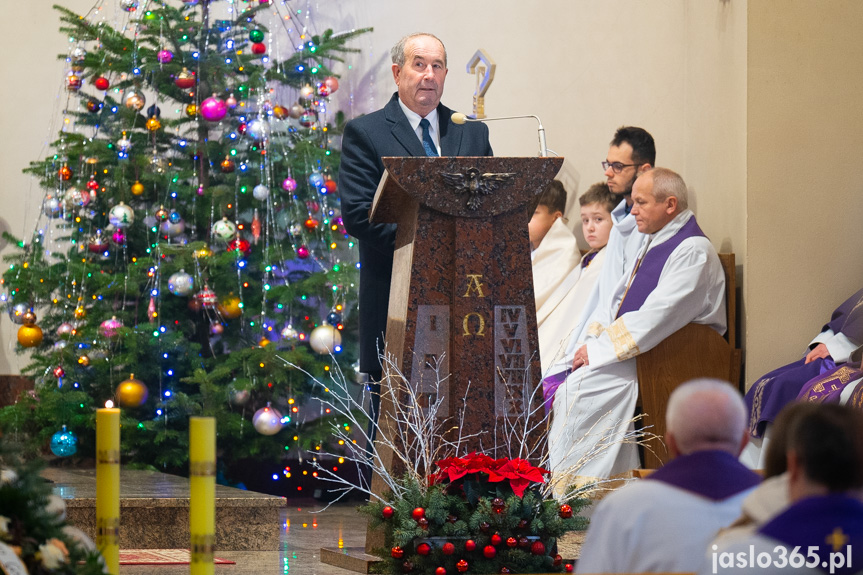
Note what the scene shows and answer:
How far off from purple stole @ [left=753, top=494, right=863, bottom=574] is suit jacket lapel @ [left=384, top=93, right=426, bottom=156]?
9.89 ft

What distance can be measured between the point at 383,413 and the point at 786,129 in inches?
123

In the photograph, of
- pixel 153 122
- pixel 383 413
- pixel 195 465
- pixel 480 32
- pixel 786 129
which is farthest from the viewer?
pixel 480 32

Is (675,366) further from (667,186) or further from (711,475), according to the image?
(711,475)

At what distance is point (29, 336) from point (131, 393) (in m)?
0.88

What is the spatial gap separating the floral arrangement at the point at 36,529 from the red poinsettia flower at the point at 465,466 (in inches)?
72.9

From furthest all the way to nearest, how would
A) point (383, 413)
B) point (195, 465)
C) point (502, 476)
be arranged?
point (383, 413)
point (502, 476)
point (195, 465)

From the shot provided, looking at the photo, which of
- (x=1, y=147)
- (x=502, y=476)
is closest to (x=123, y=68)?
(x=1, y=147)

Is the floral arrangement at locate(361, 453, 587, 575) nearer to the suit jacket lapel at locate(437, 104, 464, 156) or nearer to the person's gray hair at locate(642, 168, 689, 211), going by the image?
the suit jacket lapel at locate(437, 104, 464, 156)

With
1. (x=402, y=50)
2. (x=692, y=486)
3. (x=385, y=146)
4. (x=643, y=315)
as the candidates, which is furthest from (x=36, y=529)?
→ (x=643, y=315)

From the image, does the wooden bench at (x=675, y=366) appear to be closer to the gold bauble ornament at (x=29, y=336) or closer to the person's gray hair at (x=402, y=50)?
the person's gray hair at (x=402, y=50)

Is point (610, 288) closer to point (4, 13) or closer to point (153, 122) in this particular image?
point (153, 122)

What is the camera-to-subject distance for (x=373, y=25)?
777 centimetres

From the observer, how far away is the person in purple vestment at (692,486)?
1.33 metres

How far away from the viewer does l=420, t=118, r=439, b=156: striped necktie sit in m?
4.28
